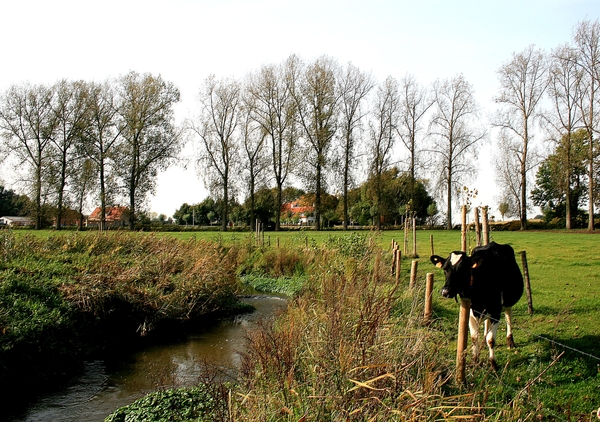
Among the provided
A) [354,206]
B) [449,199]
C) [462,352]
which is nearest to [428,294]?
[462,352]

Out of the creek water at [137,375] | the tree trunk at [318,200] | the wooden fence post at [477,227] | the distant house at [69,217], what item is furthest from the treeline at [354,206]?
the wooden fence post at [477,227]

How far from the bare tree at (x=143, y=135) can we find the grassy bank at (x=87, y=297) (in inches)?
1185

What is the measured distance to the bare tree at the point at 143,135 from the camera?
4497 centimetres

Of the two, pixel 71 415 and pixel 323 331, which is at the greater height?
pixel 323 331

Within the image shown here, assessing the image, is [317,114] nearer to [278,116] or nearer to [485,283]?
[278,116]

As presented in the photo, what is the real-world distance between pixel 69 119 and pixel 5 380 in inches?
1706

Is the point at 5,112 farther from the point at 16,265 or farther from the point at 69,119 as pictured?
the point at 16,265

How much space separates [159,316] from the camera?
38.4ft

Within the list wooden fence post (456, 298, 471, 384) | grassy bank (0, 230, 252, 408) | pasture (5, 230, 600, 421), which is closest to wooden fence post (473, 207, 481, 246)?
pasture (5, 230, 600, 421)

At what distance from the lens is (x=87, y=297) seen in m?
10.5

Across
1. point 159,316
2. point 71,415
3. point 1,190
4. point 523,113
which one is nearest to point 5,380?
point 71,415

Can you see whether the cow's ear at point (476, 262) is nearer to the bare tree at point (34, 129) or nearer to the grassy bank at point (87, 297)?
the grassy bank at point (87, 297)

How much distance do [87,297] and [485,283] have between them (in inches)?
336

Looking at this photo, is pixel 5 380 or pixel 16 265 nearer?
pixel 5 380
